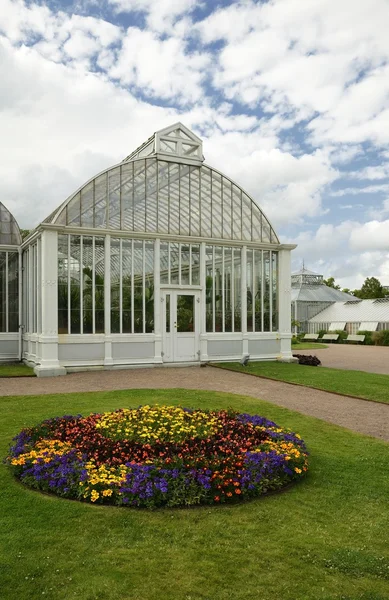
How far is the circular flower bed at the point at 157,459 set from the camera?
493 cm

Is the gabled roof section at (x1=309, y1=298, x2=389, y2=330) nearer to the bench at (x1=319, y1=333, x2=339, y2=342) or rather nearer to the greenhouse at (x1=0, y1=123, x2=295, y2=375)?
the bench at (x1=319, y1=333, x2=339, y2=342)

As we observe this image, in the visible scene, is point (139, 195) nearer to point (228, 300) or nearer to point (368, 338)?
point (228, 300)

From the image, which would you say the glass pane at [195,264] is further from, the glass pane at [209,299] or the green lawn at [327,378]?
the green lawn at [327,378]

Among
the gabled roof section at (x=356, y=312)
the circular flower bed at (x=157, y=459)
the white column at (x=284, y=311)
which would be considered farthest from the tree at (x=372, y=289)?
the circular flower bed at (x=157, y=459)

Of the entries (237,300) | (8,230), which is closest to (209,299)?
(237,300)

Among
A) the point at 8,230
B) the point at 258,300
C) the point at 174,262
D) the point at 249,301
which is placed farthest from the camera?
the point at 8,230

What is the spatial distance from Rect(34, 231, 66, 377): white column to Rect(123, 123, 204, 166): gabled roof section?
437 centimetres

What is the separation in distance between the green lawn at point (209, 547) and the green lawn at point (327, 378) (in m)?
5.95

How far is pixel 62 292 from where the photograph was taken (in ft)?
48.9

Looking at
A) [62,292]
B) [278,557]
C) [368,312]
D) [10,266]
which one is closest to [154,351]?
[62,292]

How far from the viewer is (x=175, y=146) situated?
658 inches

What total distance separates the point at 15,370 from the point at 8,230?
554 cm

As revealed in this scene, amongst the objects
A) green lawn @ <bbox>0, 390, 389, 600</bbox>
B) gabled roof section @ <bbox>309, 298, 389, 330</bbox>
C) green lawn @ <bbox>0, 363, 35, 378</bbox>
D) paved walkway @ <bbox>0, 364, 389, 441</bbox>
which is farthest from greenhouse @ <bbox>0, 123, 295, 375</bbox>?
gabled roof section @ <bbox>309, 298, 389, 330</bbox>

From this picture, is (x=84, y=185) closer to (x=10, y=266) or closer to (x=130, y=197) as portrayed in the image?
(x=130, y=197)
